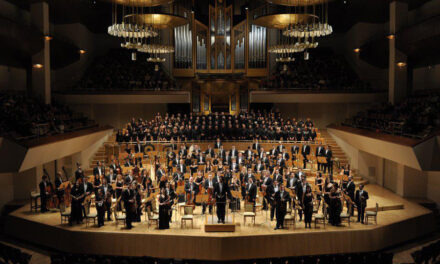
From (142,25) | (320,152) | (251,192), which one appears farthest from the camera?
(320,152)

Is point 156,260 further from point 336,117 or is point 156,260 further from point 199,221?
point 336,117

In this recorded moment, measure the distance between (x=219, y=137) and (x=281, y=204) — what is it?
670 cm

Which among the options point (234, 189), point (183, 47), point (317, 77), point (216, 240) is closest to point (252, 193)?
point (234, 189)

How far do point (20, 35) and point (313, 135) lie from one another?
1083cm

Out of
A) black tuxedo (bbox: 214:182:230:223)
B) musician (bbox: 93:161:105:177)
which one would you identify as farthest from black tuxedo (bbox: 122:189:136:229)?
musician (bbox: 93:161:105:177)

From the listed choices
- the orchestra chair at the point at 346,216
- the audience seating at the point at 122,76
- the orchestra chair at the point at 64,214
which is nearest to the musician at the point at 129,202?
the orchestra chair at the point at 64,214

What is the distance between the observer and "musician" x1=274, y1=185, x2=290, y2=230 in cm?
918

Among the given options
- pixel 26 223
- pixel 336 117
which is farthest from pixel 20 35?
pixel 336 117

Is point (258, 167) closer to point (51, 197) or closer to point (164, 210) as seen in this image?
point (164, 210)

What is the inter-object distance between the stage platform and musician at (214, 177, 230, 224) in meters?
0.48

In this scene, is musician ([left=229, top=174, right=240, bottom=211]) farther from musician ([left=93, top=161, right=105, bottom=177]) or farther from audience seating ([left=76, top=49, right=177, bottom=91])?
audience seating ([left=76, top=49, right=177, bottom=91])

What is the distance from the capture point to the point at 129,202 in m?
9.19

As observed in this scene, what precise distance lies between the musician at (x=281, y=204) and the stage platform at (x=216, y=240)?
0.23 m

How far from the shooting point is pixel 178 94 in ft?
62.5
